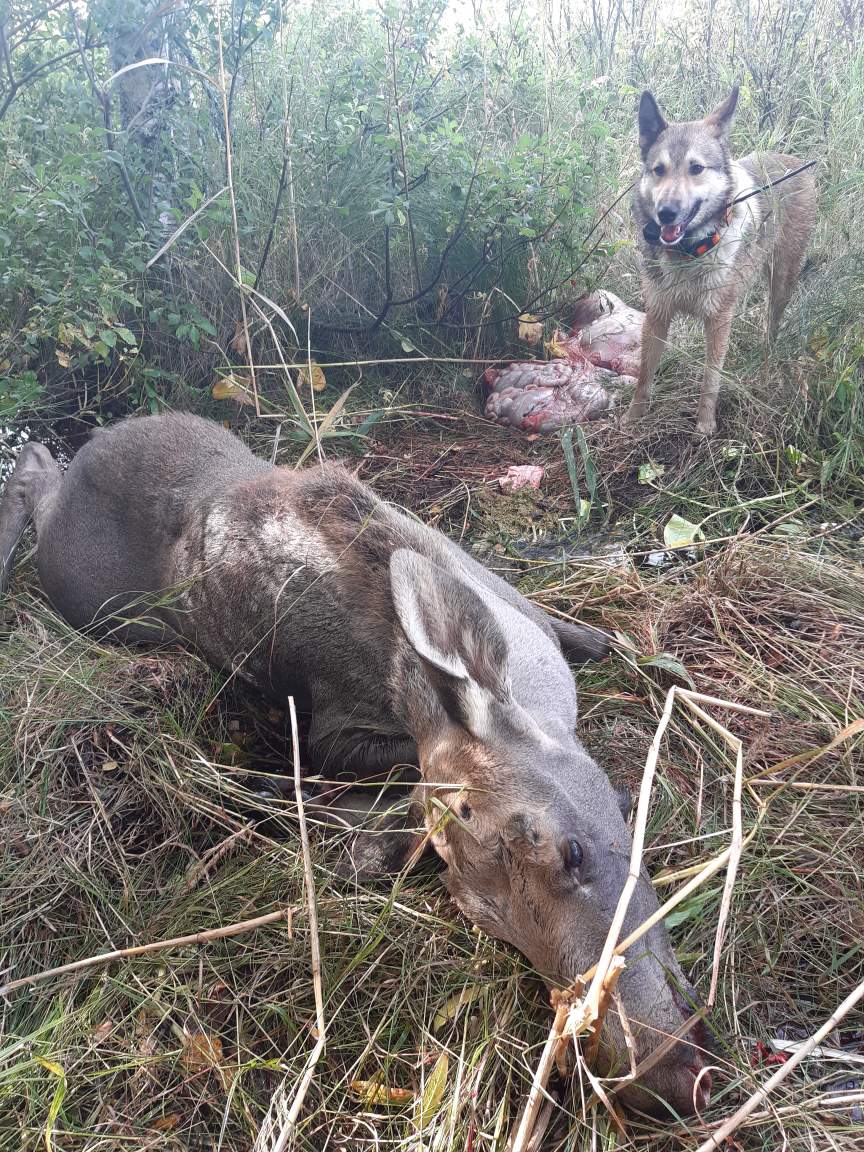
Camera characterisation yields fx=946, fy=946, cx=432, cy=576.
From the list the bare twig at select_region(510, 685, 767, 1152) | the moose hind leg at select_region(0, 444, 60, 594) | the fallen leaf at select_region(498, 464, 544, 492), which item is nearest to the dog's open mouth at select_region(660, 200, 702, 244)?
the fallen leaf at select_region(498, 464, 544, 492)

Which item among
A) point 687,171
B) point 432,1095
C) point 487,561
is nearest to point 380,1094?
point 432,1095

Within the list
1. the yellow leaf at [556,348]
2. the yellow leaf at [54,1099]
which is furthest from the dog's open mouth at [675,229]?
the yellow leaf at [54,1099]

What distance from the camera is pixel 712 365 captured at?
4523mm

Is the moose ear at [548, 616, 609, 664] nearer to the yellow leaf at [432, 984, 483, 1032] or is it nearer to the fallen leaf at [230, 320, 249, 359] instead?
the yellow leaf at [432, 984, 483, 1032]

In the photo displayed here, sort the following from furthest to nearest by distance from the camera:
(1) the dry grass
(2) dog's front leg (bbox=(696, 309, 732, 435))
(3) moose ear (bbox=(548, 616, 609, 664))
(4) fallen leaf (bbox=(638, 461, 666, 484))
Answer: (2) dog's front leg (bbox=(696, 309, 732, 435)), (4) fallen leaf (bbox=(638, 461, 666, 484)), (3) moose ear (bbox=(548, 616, 609, 664)), (1) the dry grass

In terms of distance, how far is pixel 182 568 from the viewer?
349 centimetres

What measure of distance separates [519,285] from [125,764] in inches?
147

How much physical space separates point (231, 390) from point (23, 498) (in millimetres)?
1178

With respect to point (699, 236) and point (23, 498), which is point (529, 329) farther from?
point (23, 498)

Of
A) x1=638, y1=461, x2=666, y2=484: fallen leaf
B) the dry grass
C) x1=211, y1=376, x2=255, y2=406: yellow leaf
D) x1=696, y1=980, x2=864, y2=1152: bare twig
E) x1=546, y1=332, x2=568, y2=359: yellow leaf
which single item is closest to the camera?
x1=696, y1=980, x2=864, y2=1152: bare twig

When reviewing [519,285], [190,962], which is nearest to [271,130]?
[519,285]

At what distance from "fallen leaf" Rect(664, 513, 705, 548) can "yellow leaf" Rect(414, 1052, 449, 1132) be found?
2.33 metres

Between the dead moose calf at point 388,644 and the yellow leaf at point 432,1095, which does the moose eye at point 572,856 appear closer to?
the dead moose calf at point 388,644

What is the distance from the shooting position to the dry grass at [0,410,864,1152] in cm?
212
